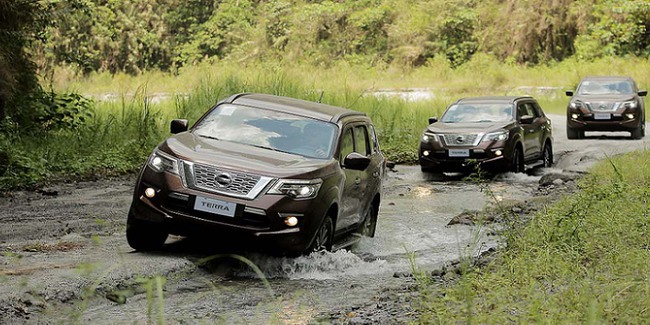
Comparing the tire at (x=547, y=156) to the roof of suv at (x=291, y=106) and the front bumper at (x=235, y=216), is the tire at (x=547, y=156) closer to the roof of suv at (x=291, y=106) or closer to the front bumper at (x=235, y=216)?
the roof of suv at (x=291, y=106)

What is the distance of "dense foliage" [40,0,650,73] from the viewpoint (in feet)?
180

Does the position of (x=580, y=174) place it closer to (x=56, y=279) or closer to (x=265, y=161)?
(x=265, y=161)

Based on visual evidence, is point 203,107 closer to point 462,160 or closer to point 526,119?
point 462,160

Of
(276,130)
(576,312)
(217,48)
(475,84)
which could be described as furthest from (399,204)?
(217,48)

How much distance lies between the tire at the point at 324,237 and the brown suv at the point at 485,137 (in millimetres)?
9484

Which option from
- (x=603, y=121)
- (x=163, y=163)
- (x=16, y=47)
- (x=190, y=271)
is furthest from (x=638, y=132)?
(x=190, y=271)

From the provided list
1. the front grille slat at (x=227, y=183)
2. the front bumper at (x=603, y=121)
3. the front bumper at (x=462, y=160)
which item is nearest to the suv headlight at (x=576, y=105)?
the front bumper at (x=603, y=121)

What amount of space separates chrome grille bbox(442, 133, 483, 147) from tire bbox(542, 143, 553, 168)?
2905 mm

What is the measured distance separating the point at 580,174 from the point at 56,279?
1328 cm

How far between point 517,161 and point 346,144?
10343 millimetres

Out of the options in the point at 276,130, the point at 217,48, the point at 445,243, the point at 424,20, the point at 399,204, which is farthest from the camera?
the point at 217,48

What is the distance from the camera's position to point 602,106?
28672mm

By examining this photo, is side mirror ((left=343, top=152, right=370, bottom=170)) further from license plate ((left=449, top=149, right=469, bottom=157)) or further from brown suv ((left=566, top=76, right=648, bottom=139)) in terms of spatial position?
brown suv ((left=566, top=76, right=648, bottom=139))

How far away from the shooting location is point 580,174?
20016mm
